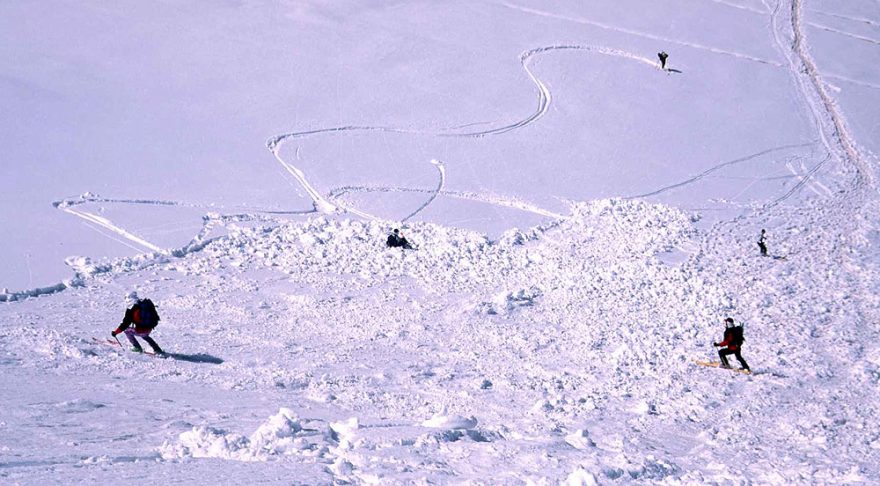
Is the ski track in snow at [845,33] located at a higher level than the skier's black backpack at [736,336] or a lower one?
higher

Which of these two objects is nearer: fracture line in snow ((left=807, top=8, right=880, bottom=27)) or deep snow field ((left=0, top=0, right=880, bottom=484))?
deep snow field ((left=0, top=0, right=880, bottom=484))

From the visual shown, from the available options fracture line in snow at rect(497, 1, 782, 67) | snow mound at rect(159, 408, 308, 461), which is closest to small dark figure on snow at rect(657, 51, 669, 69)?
fracture line in snow at rect(497, 1, 782, 67)

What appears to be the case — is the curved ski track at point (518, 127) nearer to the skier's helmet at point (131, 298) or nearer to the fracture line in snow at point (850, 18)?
the fracture line in snow at point (850, 18)

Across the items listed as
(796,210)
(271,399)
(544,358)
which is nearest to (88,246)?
(271,399)

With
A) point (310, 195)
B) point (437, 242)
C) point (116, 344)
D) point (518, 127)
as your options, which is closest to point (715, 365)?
point (437, 242)

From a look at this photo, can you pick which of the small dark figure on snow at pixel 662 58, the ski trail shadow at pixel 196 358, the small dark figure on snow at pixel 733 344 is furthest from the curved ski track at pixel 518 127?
the small dark figure on snow at pixel 733 344

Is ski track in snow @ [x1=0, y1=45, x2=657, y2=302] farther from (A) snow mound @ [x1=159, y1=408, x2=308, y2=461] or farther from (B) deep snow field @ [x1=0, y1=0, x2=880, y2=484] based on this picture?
(A) snow mound @ [x1=159, y1=408, x2=308, y2=461]

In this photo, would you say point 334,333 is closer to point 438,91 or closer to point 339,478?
point 339,478
